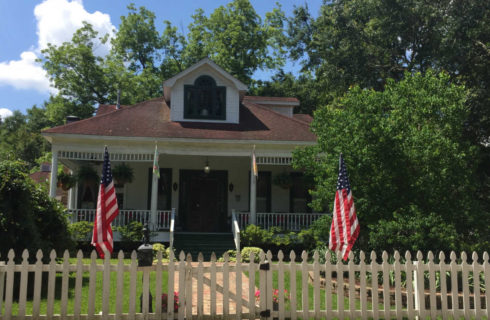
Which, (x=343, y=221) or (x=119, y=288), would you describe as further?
(x=343, y=221)

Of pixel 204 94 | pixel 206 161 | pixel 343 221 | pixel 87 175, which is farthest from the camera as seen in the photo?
pixel 204 94

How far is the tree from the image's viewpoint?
33.5 ft

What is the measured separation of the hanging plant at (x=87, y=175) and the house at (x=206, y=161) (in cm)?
40

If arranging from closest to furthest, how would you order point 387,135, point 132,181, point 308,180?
point 387,135 → point 308,180 → point 132,181

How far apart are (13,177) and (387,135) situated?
8.16 metres

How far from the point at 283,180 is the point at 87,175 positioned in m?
7.42

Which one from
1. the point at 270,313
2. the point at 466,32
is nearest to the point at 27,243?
the point at 270,313

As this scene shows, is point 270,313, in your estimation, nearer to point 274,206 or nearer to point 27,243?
point 27,243

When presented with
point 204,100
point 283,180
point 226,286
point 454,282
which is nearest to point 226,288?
point 226,286

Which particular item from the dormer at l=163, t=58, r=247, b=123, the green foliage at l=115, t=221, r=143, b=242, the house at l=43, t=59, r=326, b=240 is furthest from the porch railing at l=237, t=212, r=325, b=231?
the dormer at l=163, t=58, r=247, b=123

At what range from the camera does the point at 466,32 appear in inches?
768

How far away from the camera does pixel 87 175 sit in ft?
52.7

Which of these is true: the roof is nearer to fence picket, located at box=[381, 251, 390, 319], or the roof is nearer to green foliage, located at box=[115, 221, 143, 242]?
green foliage, located at box=[115, 221, 143, 242]

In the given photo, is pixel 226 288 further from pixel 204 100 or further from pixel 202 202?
pixel 204 100
